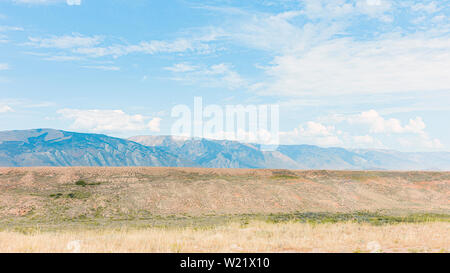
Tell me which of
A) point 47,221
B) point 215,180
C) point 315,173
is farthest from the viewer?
point 315,173

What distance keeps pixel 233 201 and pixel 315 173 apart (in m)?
36.7

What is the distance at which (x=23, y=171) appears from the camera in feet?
237

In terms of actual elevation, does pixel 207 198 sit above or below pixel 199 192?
below

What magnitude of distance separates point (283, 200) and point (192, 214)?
818 inches

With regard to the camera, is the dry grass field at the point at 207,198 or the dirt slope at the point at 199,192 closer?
the dry grass field at the point at 207,198

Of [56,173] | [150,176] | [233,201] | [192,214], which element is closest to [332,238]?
[192,214]

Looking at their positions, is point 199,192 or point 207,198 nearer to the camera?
point 207,198

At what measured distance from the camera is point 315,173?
90.6 metres

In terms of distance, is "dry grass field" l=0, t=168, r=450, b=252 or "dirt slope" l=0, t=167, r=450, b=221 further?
"dirt slope" l=0, t=167, r=450, b=221
